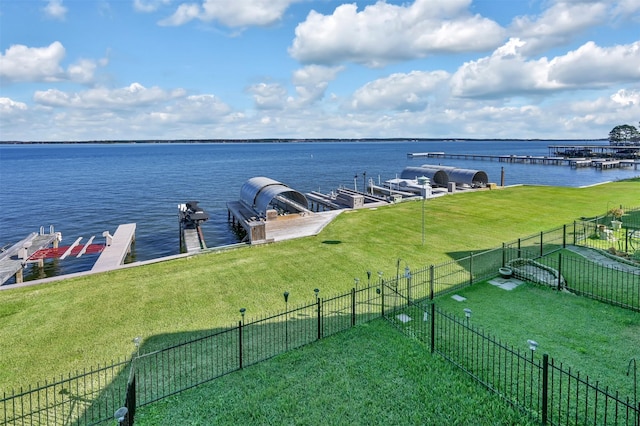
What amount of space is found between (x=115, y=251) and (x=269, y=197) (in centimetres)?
1107

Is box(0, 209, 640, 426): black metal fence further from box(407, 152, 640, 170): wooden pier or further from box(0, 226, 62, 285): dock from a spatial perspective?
box(407, 152, 640, 170): wooden pier

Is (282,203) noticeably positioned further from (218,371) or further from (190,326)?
(218,371)

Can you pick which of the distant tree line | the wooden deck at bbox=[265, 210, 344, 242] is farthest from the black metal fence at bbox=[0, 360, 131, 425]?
the distant tree line

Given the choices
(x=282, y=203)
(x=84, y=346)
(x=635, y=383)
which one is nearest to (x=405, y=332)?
(x=635, y=383)

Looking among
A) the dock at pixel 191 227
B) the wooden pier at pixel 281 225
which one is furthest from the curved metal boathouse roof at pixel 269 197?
the dock at pixel 191 227

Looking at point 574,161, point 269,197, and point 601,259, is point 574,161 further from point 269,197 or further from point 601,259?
point 269,197

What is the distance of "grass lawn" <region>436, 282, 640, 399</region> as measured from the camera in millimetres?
8109

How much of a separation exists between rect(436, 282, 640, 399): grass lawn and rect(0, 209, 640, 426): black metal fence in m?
0.63

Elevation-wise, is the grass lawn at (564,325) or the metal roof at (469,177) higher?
the metal roof at (469,177)

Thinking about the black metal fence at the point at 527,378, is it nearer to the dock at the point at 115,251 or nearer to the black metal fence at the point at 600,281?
the black metal fence at the point at 600,281

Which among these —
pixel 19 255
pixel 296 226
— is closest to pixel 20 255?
pixel 19 255

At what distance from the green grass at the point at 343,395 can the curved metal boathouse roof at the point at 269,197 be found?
19325 millimetres

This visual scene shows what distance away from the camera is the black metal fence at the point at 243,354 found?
7.33 metres

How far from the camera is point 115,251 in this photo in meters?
21.9
